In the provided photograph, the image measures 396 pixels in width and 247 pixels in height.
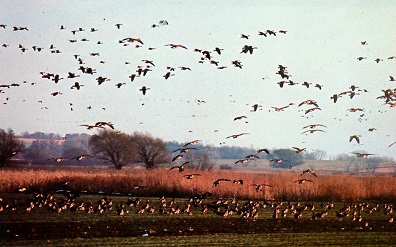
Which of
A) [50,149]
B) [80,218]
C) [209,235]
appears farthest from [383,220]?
[50,149]

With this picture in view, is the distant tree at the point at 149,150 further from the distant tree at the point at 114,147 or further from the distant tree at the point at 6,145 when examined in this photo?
the distant tree at the point at 6,145

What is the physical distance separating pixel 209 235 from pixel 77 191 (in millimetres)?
22570

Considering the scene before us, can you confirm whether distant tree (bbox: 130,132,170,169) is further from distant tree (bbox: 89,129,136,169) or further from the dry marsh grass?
the dry marsh grass

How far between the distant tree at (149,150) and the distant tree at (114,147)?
2.65 feet

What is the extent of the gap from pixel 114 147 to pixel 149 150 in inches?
182

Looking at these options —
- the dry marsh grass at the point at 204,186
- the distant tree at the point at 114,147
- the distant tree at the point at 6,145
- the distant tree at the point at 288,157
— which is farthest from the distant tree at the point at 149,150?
the distant tree at the point at 288,157

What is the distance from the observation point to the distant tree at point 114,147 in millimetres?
83750

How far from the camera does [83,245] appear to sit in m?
18.7

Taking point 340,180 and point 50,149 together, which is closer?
point 340,180

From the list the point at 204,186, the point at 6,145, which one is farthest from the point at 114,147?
the point at 204,186

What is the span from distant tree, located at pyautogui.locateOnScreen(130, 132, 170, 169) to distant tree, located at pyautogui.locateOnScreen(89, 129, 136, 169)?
81 cm

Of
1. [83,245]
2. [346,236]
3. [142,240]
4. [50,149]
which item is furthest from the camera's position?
[50,149]

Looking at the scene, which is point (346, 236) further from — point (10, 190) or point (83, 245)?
point (10, 190)

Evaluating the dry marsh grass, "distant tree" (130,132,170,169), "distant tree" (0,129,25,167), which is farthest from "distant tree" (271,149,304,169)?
the dry marsh grass
